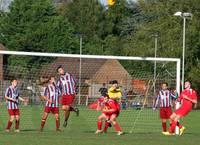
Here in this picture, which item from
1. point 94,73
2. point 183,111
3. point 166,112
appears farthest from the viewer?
point 94,73

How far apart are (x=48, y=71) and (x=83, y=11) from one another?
5182cm

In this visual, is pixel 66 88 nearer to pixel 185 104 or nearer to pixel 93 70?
pixel 185 104

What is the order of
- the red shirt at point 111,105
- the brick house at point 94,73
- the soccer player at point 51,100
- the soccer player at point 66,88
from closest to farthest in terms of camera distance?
1. the red shirt at point 111,105
2. the soccer player at point 51,100
3. the soccer player at point 66,88
4. the brick house at point 94,73

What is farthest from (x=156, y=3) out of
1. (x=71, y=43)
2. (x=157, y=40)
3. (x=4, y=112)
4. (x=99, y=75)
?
(x=4, y=112)

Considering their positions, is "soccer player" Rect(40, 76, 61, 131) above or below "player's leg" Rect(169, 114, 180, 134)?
above

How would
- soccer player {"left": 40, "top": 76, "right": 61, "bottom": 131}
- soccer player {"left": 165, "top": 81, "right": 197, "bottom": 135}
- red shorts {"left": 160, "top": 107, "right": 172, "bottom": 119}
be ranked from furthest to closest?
1. red shorts {"left": 160, "top": 107, "right": 172, "bottom": 119}
2. soccer player {"left": 40, "top": 76, "right": 61, "bottom": 131}
3. soccer player {"left": 165, "top": 81, "right": 197, "bottom": 135}

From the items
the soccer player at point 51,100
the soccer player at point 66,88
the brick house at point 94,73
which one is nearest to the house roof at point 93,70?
the brick house at point 94,73

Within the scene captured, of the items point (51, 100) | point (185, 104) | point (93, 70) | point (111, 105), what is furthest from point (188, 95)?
point (93, 70)

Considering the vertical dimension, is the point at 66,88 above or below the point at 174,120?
Result: above

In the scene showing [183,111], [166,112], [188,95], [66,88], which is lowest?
[166,112]

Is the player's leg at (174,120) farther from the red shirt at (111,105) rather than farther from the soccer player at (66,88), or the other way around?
the soccer player at (66,88)

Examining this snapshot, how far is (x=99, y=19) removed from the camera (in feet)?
318

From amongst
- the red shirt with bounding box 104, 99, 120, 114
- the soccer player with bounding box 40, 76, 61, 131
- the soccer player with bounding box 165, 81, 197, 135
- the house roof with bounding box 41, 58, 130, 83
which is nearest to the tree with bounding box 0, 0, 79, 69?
the house roof with bounding box 41, 58, 130, 83

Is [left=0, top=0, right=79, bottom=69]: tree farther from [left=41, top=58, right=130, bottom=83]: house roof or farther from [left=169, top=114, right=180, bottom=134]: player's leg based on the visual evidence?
[left=169, top=114, right=180, bottom=134]: player's leg
